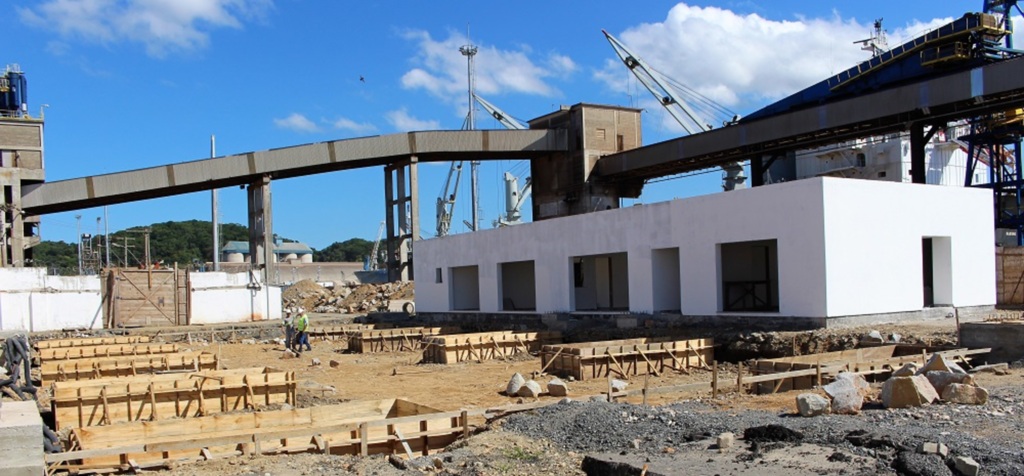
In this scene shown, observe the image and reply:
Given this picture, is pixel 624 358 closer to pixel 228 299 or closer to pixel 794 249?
pixel 794 249

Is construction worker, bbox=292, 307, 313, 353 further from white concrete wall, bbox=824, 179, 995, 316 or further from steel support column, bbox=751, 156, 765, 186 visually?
steel support column, bbox=751, 156, 765, 186

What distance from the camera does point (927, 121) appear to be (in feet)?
106

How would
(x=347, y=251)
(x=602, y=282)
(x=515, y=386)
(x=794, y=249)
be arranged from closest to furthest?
(x=515, y=386)
(x=794, y=249)
(x=602, y=282)
(x=347, y=251)

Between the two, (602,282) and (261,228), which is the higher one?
(261,228)

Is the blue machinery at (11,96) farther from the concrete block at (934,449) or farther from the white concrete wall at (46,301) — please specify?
the concrete block at (934,449)

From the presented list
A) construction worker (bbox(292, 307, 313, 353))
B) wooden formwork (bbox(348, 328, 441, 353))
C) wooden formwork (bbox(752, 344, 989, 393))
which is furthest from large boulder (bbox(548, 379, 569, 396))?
wooden formwork (bbox(348, 328, 441, 353))

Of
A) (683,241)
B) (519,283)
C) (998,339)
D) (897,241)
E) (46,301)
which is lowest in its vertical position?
(998,339)

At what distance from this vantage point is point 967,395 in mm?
11938

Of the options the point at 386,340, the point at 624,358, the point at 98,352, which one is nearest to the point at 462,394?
the point at 624,358

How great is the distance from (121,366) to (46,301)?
20119 mm

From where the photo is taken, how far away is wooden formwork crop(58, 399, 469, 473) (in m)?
11.2

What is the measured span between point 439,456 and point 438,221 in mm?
81691

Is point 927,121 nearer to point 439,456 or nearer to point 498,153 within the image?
point 498,153

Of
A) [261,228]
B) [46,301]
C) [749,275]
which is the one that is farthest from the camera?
[261,228]
